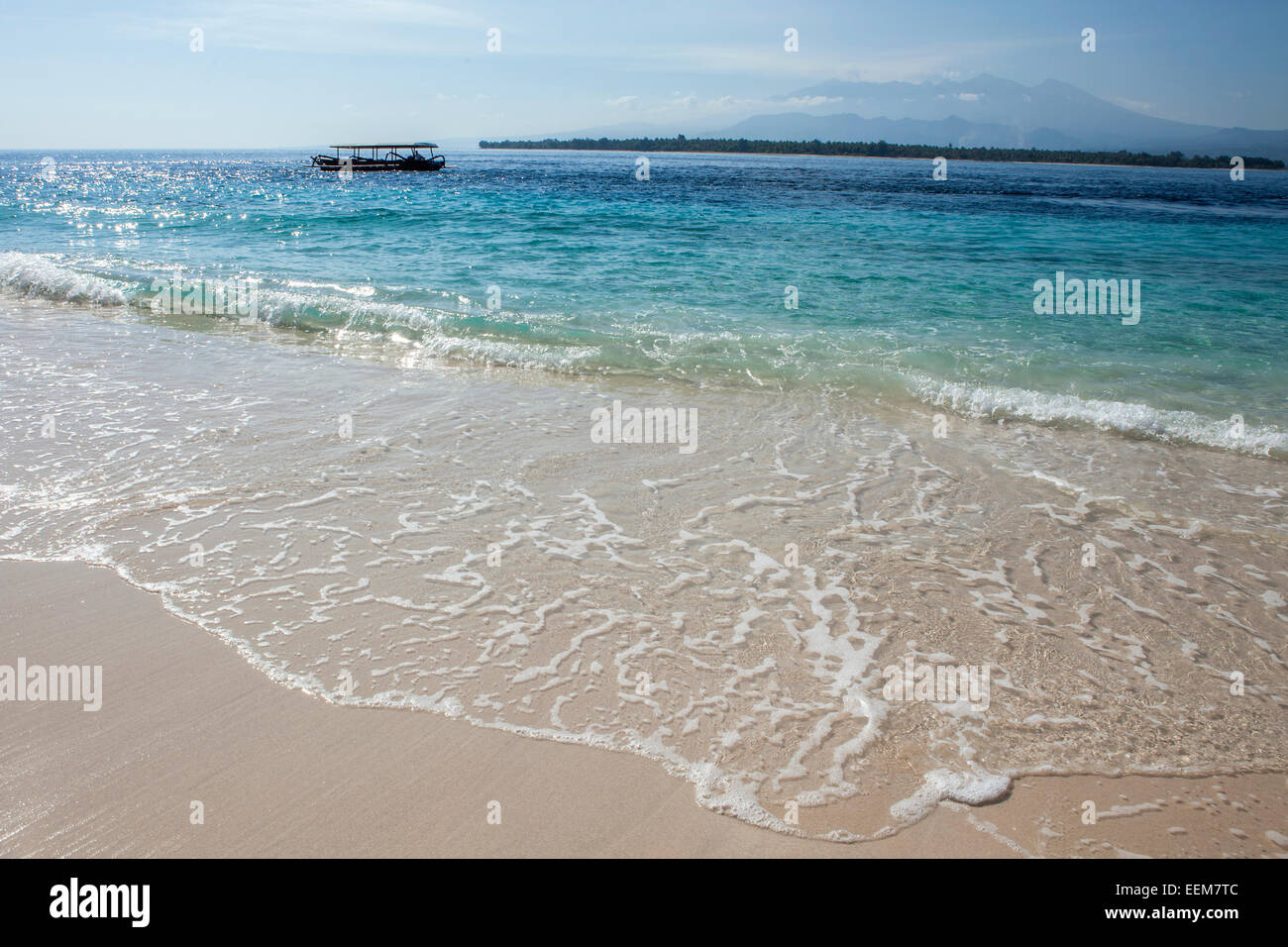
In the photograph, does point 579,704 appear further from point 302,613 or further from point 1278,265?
point 1278,265

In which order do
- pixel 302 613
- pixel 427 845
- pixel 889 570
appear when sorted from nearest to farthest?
pixel 427 845
pixel 302 613
pixel 889 570

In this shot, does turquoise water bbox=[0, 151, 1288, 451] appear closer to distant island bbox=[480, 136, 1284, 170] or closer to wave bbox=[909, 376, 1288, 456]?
wave bbox=[909, 376, 1288, 456]

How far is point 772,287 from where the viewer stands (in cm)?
1501

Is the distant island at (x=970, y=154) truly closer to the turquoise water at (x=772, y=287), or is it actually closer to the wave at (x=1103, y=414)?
the turquoise water at (x=772, y=287)

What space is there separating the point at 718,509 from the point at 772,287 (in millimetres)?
10467

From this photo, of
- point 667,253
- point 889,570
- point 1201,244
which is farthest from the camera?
point 1201,244

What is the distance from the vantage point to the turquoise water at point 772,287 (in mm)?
9391

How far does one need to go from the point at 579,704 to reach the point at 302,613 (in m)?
1.86

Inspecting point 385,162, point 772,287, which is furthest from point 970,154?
point 772,287

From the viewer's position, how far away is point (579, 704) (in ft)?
11.6

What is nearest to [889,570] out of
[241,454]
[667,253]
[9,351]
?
[241,454]

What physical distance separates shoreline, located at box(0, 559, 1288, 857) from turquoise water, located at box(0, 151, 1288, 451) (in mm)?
6031
